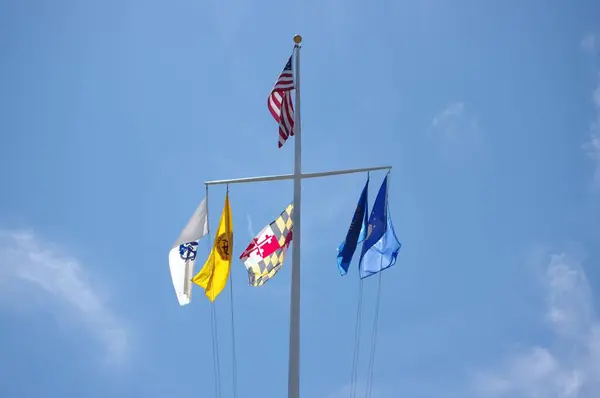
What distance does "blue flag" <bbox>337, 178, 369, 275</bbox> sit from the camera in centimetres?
1852

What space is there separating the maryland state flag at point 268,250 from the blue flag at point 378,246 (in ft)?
7.60

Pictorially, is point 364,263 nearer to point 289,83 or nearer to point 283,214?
point 283,214

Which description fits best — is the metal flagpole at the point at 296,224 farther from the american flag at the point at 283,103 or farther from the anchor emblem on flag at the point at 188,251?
the anchor emblem on flag at the point at 188,251

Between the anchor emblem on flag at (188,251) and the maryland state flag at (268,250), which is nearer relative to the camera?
the maryland state flag at (268,250)

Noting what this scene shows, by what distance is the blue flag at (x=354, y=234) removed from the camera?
18.5 metres

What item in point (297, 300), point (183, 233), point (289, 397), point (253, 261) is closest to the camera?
point (289, 397)

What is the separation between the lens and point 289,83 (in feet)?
66.0

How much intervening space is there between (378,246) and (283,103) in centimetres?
533

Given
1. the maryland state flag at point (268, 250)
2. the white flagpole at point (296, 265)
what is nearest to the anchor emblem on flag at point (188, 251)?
the maryland state flag at point (268, 250)

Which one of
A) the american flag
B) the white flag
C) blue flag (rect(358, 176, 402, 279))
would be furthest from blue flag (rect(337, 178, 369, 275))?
the white flag

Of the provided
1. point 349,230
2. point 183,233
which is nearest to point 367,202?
point 349,230

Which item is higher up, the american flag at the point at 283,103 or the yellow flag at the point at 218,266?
the american flag at the point at 283,103

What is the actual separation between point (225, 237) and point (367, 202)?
174 inches

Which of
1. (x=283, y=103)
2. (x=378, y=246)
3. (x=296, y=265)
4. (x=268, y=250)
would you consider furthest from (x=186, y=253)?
(x=378, y=246)
